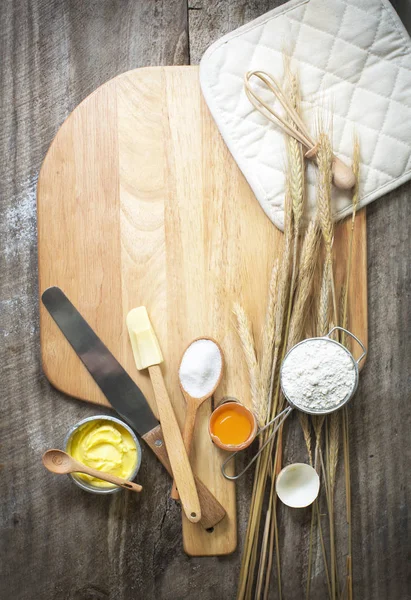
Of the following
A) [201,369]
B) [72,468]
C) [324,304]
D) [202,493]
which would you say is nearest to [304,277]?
[324,304]

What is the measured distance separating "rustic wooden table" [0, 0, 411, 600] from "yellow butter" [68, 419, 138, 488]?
0.25 ft

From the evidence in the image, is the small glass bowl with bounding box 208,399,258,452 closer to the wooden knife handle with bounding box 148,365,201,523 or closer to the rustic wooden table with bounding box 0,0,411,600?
the wooden knife handle with bounding box 148,365,201,523

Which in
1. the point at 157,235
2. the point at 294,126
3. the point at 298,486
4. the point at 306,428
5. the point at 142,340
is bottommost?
the point at 298,486

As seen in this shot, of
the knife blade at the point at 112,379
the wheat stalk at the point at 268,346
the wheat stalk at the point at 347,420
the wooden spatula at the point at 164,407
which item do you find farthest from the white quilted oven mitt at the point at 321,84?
the knife blade at the point at 112,379

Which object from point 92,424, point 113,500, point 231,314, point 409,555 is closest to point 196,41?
point 231,314

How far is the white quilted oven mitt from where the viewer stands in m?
1.04

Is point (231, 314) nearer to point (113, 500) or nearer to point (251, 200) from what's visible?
point (251, 200)

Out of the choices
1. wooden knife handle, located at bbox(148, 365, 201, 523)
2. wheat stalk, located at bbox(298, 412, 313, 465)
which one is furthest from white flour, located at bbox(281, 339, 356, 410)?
wooden knife handle, located at bbox(148, 365, 201, 523)

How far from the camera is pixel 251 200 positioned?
1058mm

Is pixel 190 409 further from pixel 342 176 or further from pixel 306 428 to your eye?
pixel 342 176

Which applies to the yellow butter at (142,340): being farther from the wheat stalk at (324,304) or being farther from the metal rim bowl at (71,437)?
the wheat stalk at (324,304)

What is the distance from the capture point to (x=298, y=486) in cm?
106

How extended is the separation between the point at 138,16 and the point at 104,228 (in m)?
0.51

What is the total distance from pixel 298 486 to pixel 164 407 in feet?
1.12
